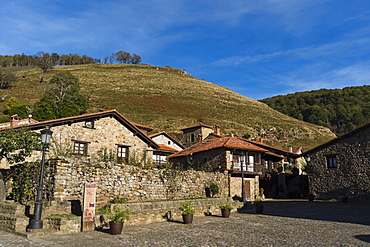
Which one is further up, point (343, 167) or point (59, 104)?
point (59, 104)

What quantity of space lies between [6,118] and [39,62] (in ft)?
231

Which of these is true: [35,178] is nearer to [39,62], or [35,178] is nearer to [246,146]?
[246,146]

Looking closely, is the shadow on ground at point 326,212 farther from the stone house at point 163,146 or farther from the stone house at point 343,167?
the stone house at point 163,146

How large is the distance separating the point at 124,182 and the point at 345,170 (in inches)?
917

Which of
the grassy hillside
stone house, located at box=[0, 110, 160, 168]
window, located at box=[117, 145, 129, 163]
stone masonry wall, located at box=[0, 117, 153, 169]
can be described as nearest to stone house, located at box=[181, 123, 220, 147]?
the grassy hillside

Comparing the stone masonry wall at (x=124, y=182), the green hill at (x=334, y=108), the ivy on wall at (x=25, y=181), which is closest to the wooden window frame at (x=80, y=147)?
the ivy on wall at (x=25, y=181)

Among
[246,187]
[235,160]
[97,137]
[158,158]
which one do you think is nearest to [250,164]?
[235,160]

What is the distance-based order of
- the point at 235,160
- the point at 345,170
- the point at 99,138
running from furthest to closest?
the point at 235,160, the point at 345,170, the point at 99,138

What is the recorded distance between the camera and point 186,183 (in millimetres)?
20688

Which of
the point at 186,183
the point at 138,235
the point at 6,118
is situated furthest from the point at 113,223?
the point at 6,118

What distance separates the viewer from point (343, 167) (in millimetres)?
28656

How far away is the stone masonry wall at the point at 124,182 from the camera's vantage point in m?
14.4

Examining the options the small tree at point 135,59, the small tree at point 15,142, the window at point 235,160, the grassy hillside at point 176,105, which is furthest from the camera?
the small tree at point 135,59

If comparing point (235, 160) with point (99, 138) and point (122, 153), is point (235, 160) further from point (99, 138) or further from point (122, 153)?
point (99, 138)
